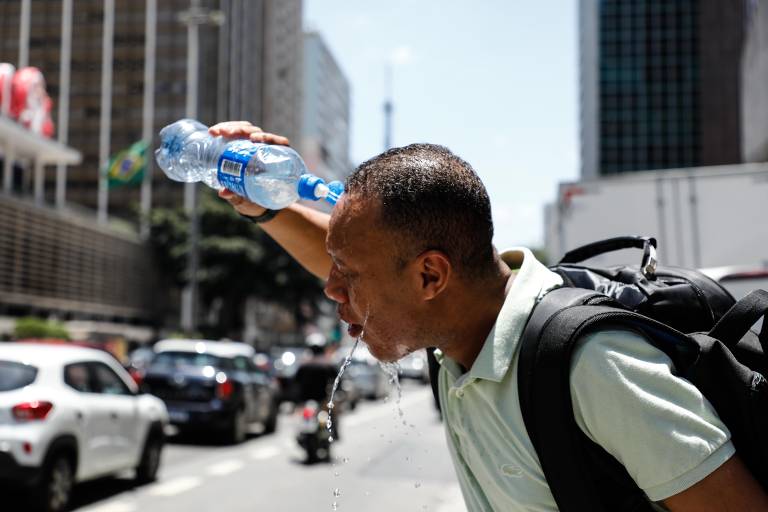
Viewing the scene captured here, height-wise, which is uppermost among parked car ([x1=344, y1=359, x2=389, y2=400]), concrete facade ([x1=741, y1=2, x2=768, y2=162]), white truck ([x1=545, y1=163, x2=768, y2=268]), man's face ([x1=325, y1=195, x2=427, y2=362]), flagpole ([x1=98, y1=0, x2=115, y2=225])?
flagpole ([x1=98, y1=0, x2=115, y2=225])

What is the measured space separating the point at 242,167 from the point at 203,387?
41.4 feet

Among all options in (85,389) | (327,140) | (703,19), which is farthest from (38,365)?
(327,140)

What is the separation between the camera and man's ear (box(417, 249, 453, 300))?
1657 millimetres

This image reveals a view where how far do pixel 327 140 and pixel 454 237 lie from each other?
4998 inches

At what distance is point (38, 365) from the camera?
327 inches

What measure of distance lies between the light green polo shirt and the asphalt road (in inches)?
185

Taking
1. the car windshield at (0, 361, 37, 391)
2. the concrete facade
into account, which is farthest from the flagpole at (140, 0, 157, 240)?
the car windshield at (0, 361, 37, 391)

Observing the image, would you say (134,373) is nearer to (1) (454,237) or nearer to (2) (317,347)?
(2) (317,347)

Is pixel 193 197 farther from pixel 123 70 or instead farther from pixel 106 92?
pixel 123 70

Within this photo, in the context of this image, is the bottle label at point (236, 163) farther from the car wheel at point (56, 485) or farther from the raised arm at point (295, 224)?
the car wheel at point (56, 485)

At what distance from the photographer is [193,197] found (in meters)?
24.8

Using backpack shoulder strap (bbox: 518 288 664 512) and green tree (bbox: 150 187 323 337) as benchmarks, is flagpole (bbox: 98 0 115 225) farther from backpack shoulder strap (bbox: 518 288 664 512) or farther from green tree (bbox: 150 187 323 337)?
backpack shoulder strap (bbox: 518 288 664 512)

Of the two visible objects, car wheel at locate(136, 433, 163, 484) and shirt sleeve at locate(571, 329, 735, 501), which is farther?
car wheel at locate(136, 433, 163, 484)

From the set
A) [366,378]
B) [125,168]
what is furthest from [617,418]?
[125,168]
